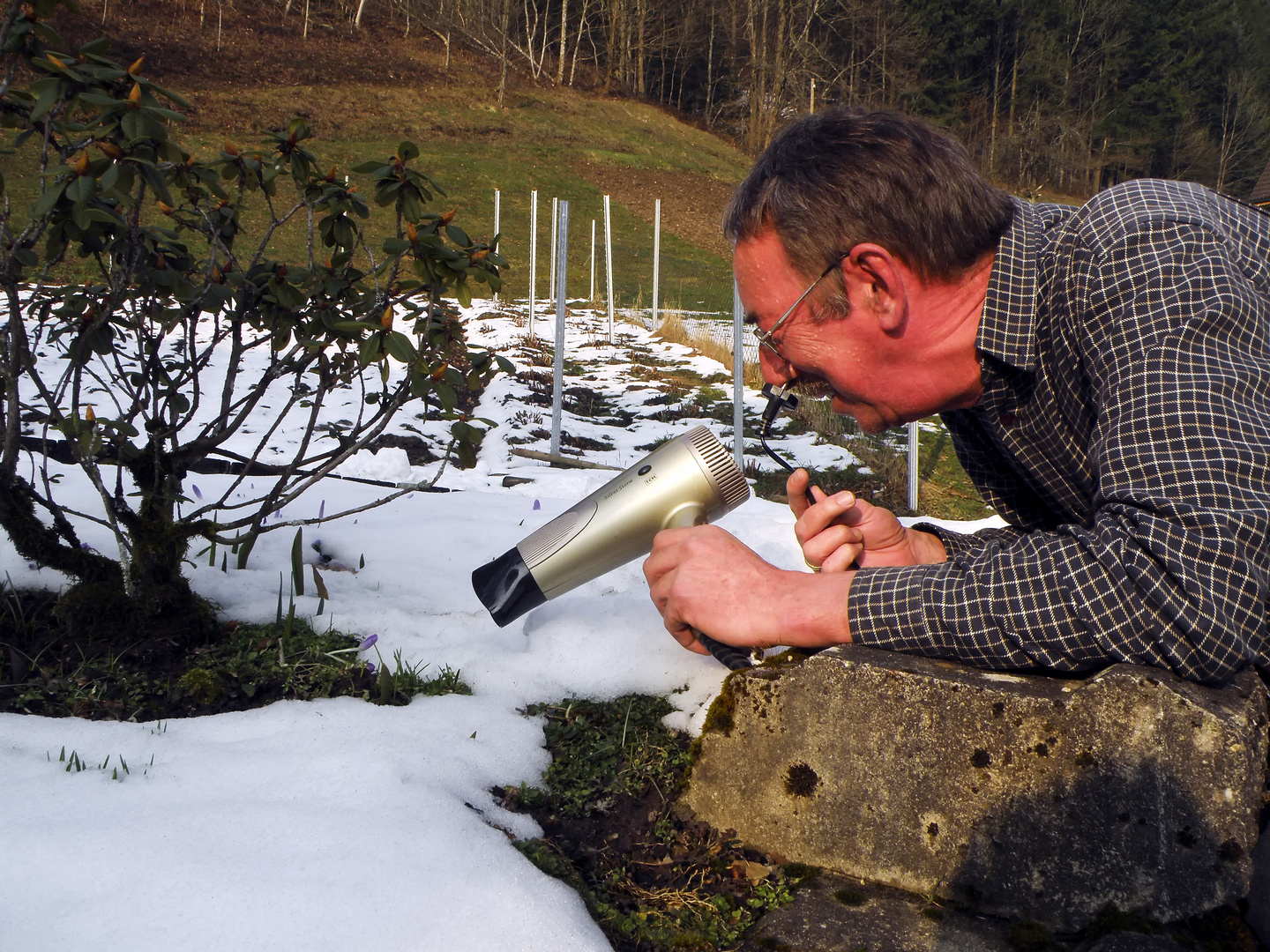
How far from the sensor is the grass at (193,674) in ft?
6.67

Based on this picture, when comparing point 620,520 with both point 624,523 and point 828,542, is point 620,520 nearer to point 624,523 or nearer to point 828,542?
point 624,523

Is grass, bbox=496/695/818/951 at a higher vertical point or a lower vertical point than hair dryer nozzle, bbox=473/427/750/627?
lower

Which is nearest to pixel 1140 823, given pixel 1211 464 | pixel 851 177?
pixel 1211 464

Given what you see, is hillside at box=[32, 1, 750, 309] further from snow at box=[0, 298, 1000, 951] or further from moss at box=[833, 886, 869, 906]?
moss at box=[833, 886, 869, 906]

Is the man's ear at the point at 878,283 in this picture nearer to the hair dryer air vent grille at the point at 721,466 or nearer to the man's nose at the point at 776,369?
the man's nose at the point at 776,369

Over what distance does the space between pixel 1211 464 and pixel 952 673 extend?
54 cm

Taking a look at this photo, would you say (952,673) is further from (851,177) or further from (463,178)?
(463,178)

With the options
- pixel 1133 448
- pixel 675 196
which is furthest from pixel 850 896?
pixel 675 196

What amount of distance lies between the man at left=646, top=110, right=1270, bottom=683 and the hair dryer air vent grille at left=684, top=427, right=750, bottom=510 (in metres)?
0.19

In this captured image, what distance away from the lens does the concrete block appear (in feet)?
4.67

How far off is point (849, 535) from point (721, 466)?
36 cm

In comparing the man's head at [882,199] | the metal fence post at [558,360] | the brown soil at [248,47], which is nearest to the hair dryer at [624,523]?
the man's head at [882,199]

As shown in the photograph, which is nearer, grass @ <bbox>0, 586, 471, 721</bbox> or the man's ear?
the man's ear

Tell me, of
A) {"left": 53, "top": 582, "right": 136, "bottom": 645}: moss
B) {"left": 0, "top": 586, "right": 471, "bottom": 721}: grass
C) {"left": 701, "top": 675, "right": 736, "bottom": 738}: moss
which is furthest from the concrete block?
{"left": 53, "top": 582, "right": 136, "bottom": 645}: moss
